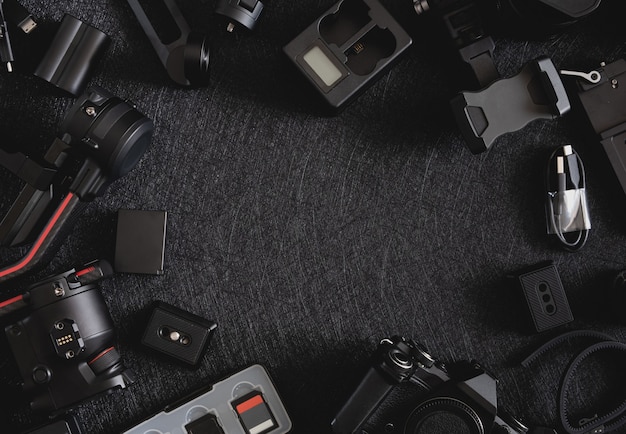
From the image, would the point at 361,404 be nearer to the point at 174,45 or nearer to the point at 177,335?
the point at 177,335

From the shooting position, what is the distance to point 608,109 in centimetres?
163

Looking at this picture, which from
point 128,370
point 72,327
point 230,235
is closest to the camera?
point 72,327

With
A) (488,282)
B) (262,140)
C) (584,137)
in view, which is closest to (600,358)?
(488,282)

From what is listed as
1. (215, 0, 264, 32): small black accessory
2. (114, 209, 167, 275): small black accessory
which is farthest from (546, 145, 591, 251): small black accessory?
(114, 209, 167, 275): small black accessory

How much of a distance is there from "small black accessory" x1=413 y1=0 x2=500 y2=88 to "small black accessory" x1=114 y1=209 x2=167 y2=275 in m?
0.79

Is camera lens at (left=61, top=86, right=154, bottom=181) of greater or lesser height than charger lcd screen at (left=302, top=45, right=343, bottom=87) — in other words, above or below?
above

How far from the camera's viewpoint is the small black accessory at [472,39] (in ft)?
5.16

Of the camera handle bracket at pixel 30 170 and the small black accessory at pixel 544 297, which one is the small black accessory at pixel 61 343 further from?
the small black accessory at pixel 544 297

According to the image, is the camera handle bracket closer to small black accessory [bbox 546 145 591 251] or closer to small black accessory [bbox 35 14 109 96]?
small black accessory [bbox 35 14 109 96]

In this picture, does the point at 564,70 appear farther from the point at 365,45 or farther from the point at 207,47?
the point at 207,47

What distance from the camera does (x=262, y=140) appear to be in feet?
5.39

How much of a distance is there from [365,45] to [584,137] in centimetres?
59

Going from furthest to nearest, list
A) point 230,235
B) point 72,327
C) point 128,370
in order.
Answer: point 230,235 < point 128,370 < point 72,327

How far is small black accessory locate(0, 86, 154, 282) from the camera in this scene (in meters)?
1.43
